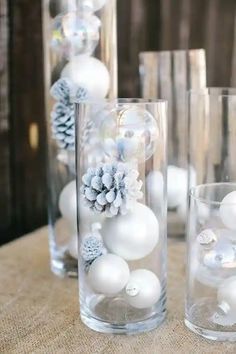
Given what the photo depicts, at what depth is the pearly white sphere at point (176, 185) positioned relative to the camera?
0.77 m

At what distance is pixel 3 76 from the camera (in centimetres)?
85

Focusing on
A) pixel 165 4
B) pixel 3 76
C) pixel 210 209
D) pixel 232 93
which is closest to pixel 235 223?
pixel 210 209

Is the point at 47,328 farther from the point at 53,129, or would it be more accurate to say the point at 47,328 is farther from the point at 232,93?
the point at 232,93

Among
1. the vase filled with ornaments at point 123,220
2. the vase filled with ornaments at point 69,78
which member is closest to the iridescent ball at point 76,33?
the vase filled with ornaments at point 69,78

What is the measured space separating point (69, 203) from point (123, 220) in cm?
15

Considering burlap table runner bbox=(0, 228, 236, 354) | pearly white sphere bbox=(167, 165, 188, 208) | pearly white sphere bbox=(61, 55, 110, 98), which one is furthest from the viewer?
pearly white sphere bbox=(167, 165, 188, 208)

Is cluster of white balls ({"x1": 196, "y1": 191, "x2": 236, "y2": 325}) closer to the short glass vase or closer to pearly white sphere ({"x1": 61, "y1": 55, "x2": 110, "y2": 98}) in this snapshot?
the short glass vase

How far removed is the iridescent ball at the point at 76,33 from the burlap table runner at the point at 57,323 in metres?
0.25

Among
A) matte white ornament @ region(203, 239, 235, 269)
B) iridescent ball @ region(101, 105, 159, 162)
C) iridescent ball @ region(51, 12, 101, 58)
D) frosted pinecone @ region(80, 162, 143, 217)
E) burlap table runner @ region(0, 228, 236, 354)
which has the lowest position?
burlap table runner @ region(0, 228, 236, 354)

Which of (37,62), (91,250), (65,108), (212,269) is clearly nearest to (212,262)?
(212,269)

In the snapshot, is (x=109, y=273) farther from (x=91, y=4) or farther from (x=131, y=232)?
(x=91, y=4)

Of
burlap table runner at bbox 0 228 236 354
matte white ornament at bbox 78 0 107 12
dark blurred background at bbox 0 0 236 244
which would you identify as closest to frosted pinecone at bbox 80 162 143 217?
burlap table runner at bbox 0 228 236 354

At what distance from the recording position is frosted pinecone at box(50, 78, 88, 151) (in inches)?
24.8

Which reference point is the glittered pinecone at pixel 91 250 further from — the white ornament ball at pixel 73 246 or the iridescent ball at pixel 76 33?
the iridescent ball at pixel 76 33
